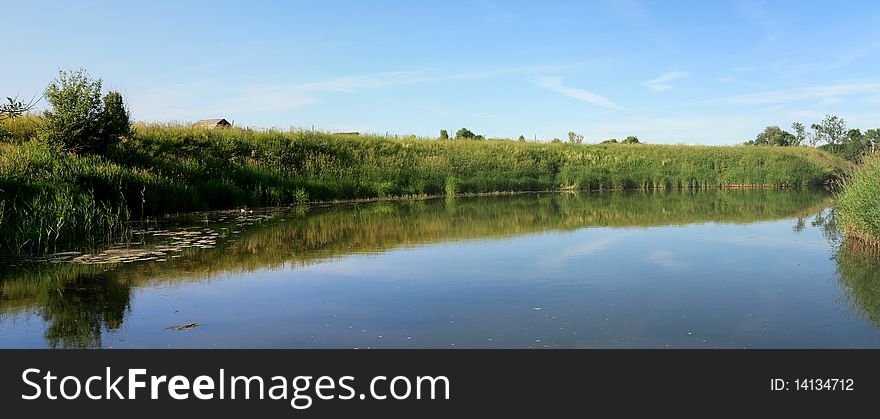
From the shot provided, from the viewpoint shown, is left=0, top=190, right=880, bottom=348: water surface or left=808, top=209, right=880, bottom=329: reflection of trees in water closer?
left=0, top=190, right=880, bottom=348: water surface

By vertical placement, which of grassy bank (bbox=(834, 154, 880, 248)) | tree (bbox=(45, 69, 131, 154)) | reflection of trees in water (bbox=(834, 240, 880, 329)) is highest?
tree (bbox=(45, 69, 131, 154))

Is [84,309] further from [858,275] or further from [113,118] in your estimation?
[113,118]

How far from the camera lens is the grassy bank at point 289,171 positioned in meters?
13.2

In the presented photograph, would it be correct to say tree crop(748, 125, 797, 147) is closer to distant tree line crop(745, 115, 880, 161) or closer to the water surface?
distant tree line crop(745, 115, 880, 161)

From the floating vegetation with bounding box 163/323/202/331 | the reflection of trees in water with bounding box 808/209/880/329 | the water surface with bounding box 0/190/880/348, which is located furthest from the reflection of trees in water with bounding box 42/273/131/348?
the reflection of trees in water with bounding box 808/209/880/329

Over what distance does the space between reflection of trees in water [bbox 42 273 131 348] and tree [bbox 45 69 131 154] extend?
9.88 metres

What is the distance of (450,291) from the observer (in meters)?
8.45

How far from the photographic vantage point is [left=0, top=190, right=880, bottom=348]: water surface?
20.9ft

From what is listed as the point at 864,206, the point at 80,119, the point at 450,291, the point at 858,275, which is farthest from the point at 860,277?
the point at 80,119

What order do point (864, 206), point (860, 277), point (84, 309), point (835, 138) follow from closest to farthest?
point (84, 309), point (860, 277), point (864, 206), point (835, 138)

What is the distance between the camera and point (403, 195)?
29.2 metres

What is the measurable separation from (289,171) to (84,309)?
19784 millimetres

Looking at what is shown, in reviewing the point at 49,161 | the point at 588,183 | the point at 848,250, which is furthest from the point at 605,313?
the point at 588,183

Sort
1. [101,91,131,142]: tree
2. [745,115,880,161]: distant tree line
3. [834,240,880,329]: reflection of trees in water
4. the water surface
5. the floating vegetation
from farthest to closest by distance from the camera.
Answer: [745,115,880,161]: distant tree line
[101,91,131,142]: tree
[834,240,880,329]: reflection of trees in water
the floating vegetation
the water surface
